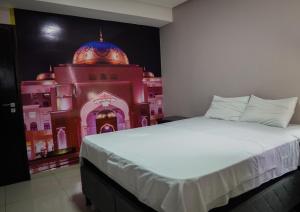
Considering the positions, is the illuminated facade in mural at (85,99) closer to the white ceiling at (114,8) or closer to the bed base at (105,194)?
the white ceiling at (114,8)

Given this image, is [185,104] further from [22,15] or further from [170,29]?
[22,15]

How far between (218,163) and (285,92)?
1.86 metres

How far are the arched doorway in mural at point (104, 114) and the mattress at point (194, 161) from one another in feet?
5.09

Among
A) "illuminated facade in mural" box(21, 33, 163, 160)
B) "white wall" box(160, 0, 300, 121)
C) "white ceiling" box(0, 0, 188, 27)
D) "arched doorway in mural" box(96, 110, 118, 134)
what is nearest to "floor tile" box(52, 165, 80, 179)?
"illuminated facade in mural" box(21, 33, 163, 160)

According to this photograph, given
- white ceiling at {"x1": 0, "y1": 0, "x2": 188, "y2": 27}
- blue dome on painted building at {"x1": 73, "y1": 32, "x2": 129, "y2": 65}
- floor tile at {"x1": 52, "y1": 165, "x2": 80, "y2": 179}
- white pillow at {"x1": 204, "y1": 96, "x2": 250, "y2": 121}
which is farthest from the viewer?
blue dome on painted building at {"x1": 73, "y1": 32, "x2": 129, "y2": 65}

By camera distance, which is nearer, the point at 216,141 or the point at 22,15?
the point at 216,141

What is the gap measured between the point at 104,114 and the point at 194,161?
2.82 m

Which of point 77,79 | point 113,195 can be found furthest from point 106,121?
point 113,195

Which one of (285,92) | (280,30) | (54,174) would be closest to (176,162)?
(285,92)

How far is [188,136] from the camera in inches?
89.5

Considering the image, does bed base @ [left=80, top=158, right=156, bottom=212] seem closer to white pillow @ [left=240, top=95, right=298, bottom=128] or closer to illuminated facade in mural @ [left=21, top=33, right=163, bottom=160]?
illuminated facade in mural @ [left=21, top=33, right=163, bottom=160]

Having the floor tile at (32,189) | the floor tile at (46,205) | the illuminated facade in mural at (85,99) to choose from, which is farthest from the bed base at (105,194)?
the illuminated facade in mural at (85,99)

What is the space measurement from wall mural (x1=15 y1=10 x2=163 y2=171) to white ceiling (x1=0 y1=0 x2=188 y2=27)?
0.20 metres

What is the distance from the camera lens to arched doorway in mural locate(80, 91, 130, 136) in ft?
12.9
